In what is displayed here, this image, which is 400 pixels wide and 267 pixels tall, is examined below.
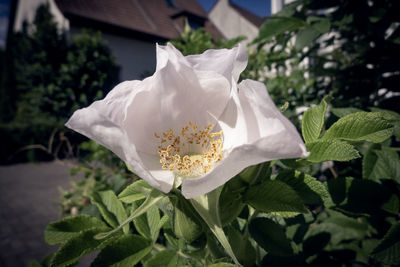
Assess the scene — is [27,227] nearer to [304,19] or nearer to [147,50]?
[304,19]

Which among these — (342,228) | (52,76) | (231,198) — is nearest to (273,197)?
(231,198)

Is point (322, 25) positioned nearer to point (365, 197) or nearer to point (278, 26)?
point (278, 26)

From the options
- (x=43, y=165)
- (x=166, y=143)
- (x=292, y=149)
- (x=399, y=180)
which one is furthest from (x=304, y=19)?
(x=43, y=165)

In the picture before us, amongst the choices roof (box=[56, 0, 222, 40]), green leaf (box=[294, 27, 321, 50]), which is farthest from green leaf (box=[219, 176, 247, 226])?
roof (box=[56, 0, 222, 40])

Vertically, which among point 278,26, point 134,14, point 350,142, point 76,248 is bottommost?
point 134,14

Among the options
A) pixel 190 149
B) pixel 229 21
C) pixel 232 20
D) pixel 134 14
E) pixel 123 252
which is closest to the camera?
→ pixel 123 252

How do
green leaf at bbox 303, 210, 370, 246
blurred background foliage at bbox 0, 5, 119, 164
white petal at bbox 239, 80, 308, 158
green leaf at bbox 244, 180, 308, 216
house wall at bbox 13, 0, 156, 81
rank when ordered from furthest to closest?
house wall at bbox 13, 0, 156, 81 → blurred background foliage at bbox 0, 5, 119, 164 → green leaf at bbox 303, 210, 370, 246 → green leaf at bbox 244, 180, 308, 216 → white petal at bbox 239, 80, 308, 158

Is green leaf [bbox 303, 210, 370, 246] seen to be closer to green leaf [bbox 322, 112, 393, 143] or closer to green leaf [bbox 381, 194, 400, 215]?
green leaf [bbox 381, 194, 400, 215]
